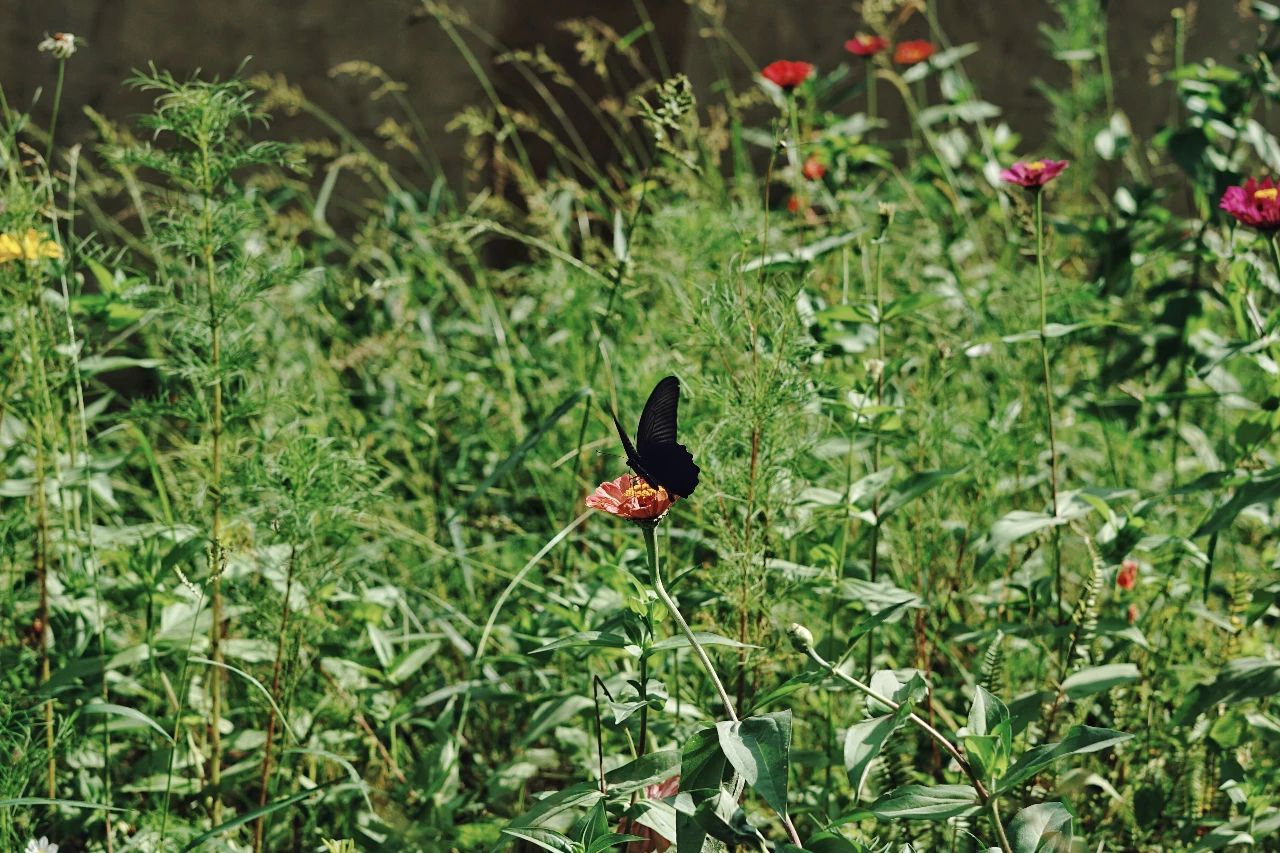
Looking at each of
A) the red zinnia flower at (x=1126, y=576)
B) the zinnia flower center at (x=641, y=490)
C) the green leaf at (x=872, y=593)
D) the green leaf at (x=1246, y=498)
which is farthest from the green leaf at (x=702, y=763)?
the red zinnia flower at (x=1126, y=576)

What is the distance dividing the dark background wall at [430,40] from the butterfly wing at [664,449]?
233cm

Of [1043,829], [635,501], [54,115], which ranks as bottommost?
[1043,829]

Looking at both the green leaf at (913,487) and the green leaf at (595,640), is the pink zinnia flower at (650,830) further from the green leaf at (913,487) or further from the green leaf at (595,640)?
the green leaf at (913,487)

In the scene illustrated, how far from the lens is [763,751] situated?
1.17 meters

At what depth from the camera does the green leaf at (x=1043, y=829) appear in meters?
1.25

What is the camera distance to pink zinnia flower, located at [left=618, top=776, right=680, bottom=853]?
1.42 metres

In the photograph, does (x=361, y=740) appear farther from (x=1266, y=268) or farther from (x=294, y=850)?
(x=1266, y=268)

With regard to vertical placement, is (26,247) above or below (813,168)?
above

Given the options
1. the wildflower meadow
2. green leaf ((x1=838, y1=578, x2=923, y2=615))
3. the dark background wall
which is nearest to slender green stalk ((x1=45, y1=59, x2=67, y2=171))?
the wildflower meadow

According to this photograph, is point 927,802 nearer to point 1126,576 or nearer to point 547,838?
point 547,838

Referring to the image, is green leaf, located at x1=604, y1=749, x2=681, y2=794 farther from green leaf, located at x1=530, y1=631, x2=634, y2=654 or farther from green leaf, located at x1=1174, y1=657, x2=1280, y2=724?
green leaf, located at x1=1174, y1=657, x2=1280, y2=724

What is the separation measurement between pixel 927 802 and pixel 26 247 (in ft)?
4.18

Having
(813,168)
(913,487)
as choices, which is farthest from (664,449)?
(813,168)

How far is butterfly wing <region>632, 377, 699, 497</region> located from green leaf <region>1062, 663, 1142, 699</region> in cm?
74
